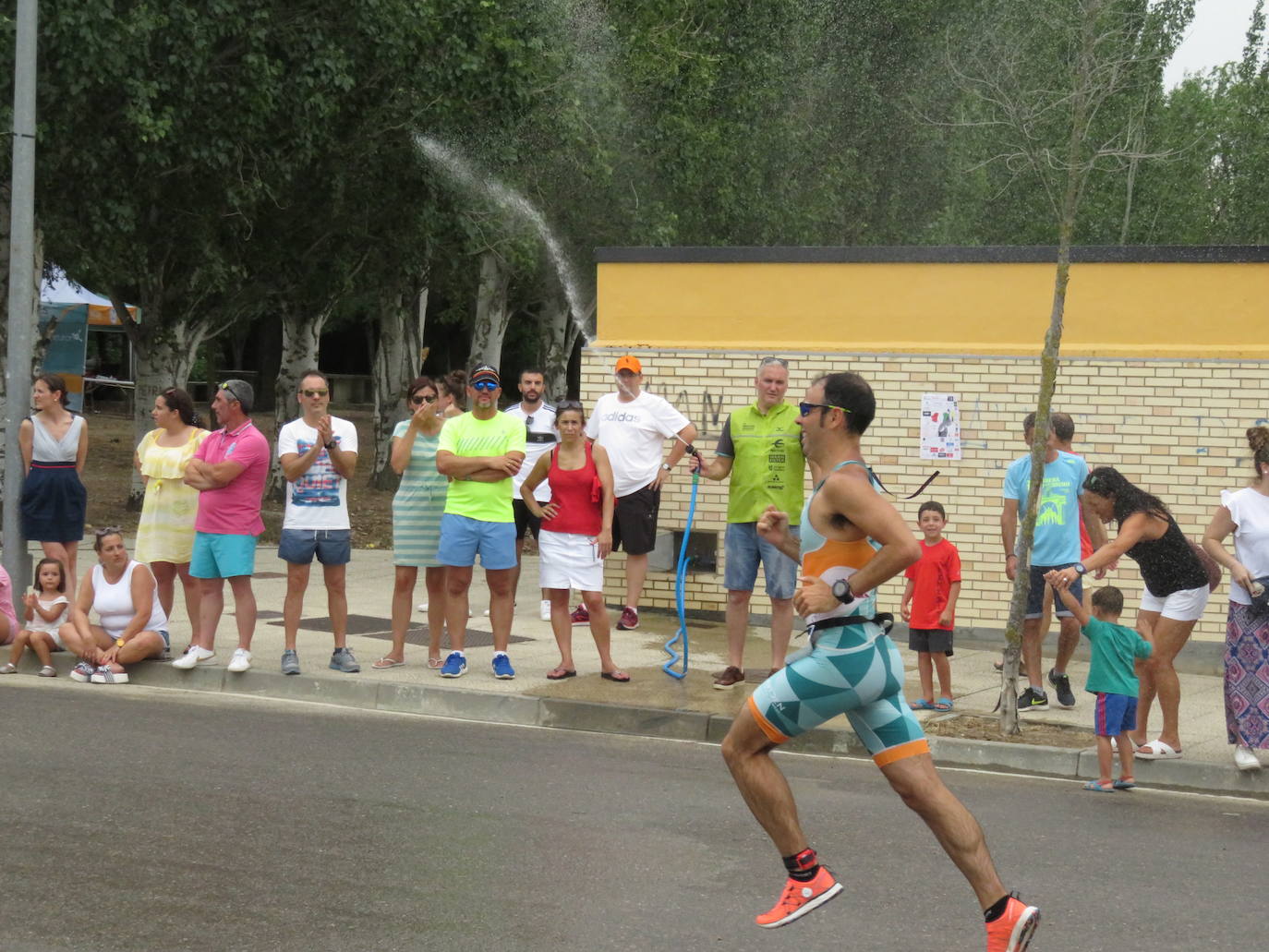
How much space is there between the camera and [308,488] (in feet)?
34.0

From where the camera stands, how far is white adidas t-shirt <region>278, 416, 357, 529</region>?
405 inches

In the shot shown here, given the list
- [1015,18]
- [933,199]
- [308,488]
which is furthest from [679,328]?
[933,199]

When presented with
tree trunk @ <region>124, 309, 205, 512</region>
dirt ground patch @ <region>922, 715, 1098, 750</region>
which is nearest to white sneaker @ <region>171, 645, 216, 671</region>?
dirt ground patch @ <region>922, 715, 1098, 750</region>

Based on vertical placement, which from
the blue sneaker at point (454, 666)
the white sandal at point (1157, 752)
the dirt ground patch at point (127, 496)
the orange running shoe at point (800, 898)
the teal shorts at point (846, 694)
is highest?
the teal shorts at point (846, 694)

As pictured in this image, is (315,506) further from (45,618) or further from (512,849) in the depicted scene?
(512,849)

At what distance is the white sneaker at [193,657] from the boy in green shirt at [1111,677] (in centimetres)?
548

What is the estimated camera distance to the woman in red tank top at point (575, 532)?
33.2ft

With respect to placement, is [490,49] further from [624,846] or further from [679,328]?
[624,846]

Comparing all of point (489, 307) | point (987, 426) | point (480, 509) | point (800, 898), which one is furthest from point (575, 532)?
point (489, 307)

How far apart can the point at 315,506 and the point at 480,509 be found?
109 cm

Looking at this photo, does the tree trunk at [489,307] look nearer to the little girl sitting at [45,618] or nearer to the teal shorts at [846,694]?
the little girl sitting at [45,618]

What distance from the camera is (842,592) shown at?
5.26m

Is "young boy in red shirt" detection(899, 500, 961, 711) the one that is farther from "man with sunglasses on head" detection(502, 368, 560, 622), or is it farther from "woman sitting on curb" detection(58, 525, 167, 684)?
"woman sitting on curb" detection(58, 525, 167, 684)

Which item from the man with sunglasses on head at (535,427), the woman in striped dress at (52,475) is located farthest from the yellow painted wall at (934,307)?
the woman in striped dress at (52,475)
